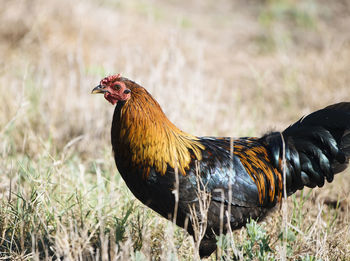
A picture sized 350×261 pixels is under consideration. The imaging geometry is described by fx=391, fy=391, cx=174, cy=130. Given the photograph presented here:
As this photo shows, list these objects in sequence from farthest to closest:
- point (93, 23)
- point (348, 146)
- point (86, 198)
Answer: point (93, 23) → point (86, 198) → point (348, 146)

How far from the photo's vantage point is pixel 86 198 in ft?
11.4

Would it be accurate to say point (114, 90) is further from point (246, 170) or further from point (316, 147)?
point (316, 147)

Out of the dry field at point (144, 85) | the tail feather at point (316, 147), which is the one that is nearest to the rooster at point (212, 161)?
the tail feather at point (316, 147)

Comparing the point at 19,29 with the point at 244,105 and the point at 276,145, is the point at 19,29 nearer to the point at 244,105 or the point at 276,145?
the point at 244,105

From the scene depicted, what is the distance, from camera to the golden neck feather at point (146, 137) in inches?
110

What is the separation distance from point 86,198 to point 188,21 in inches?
370

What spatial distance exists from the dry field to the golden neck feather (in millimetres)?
476

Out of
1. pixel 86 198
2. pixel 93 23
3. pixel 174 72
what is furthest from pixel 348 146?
pixel 93 23

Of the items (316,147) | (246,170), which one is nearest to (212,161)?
(246,170)

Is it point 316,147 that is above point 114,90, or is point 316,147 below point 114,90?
below

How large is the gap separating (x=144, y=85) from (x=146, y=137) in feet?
8.34

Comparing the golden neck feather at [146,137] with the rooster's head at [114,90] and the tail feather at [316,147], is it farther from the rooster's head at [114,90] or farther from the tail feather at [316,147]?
the tail feather at [316,147]

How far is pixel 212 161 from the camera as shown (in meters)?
2.99

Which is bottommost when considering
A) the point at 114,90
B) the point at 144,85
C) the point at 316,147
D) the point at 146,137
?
the point at 316,147
